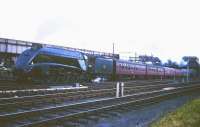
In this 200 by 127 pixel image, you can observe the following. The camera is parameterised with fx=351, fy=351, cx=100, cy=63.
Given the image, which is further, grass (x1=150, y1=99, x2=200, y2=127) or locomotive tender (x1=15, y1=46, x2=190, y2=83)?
locomotive tender (x1=15, y1=46, x2=190, y2=83)

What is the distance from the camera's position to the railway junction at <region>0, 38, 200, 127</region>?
12.0 meters

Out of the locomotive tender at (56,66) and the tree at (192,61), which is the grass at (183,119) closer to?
the locomotive tender at (56,66)

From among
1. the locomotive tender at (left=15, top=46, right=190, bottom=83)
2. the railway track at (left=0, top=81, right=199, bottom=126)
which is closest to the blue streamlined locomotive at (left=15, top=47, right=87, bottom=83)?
the locomotive tender at (left=15, top=46, right=190, bottom=83)

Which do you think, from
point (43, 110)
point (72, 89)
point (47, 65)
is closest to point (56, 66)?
point (47, 65)

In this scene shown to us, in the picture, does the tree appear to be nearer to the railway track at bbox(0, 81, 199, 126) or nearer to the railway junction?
the railway junction

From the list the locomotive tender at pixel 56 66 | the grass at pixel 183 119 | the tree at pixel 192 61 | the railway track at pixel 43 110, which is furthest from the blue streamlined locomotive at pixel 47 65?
the tree at pixel 192 61

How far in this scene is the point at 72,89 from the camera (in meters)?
23.2

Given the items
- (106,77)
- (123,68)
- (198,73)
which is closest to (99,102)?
(106,77)

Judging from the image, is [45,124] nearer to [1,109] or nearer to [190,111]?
[1,109]

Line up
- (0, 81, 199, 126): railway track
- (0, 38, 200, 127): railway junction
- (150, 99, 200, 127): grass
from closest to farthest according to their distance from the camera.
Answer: (0, 81, 199, 126): railway track
(150, 99, 200, 127): grass
(0, 38, 200, 127): railway junction

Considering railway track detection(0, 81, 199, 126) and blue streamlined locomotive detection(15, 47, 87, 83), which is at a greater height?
blue streamlined locomotive detection(15, 47, 87, 83)

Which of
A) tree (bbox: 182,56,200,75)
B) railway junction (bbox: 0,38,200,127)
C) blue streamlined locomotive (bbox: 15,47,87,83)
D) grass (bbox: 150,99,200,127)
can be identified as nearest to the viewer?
grass (bbox: 150,99,200,127)

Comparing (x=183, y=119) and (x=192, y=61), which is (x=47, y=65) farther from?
(x=192, y=61)

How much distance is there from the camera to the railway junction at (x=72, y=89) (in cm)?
1196
